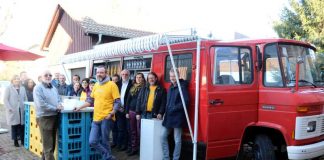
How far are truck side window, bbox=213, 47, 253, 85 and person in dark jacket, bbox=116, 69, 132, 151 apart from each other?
235 cm

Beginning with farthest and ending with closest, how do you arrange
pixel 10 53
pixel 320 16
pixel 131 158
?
1. pixel 320 16
2. pixel 10 53
3. pixel 131 158

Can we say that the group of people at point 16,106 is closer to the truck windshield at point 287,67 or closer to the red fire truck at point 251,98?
the red fire truck at point 251,98

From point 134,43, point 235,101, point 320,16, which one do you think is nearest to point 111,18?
point 320,16

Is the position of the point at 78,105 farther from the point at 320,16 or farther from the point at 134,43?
the point at 320,16

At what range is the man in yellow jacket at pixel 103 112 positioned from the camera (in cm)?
580

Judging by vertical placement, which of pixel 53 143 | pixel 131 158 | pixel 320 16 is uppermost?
pixel 320 16

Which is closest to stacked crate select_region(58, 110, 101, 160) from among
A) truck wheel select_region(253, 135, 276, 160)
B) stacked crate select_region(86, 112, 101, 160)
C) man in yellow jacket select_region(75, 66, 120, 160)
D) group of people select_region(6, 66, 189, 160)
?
stacked crate select_region(86, 112, 101, 160)

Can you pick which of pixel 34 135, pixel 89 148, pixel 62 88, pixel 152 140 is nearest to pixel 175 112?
pixel 152 140

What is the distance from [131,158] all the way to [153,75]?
1865mm

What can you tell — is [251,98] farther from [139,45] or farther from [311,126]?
[139,45]

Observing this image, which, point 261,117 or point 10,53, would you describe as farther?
point 10,53

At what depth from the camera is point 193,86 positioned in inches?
225

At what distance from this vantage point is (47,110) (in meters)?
5.77

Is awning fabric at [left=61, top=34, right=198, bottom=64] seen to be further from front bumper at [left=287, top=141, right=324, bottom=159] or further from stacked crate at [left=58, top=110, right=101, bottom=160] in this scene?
front bumper at [left=287, top=141, right=324, bottom=159]
